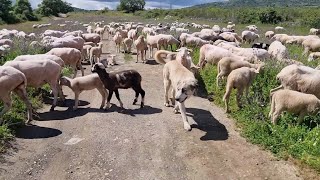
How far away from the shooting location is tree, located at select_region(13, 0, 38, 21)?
7531cm

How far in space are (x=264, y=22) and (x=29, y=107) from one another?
183ft

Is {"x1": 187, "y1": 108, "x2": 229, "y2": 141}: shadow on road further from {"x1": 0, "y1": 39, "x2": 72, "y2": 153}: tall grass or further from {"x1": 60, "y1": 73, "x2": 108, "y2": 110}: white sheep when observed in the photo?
{"x1": 0, "y1": 39, "x2": 72, "y2": 153}: tall grass

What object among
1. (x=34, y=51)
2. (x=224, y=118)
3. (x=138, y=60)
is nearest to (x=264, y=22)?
(x=138, y=60)

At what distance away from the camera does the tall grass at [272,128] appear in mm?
7812

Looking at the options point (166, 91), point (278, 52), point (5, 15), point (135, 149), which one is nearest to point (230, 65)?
point (166, 91)

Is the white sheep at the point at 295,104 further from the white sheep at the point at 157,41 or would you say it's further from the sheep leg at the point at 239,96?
the white sheep at the point at 157,41

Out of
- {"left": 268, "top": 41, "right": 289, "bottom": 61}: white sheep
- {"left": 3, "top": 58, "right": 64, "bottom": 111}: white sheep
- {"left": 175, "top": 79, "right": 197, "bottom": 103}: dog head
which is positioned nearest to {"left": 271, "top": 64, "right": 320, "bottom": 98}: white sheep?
{"left": 175, "top": 79, "right": 197, "bottom": 103}: dog head

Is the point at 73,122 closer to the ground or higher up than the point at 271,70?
closer to the ground

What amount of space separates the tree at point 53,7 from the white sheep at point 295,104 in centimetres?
9229

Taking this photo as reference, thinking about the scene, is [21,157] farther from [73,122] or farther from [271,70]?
[271,70]

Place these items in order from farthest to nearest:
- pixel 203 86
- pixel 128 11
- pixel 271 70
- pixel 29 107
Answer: pixel 128 11 < pixel 203 86 < pixel 271 70 < pixel 29 107

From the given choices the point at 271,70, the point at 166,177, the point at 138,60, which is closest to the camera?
the point at 166,177

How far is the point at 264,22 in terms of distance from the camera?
199 ft

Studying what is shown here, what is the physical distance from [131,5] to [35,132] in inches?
4046
